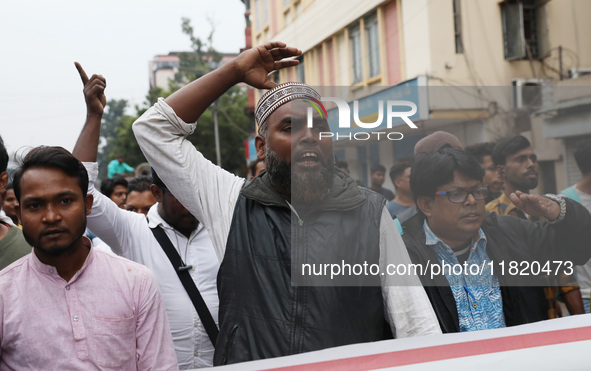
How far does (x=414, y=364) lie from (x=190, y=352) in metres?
1.18

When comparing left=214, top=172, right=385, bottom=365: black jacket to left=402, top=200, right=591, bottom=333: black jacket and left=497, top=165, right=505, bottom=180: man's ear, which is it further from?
left=497, top=165, right=505, bottom=180: man's ear

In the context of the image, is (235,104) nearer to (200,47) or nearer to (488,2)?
(200,47)

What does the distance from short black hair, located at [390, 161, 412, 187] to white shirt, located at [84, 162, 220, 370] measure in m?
1.09

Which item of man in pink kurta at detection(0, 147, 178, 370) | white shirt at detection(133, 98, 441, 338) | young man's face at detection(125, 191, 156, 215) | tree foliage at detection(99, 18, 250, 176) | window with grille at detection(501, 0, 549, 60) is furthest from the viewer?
tree foliage at detection(99, 18, 250, 176)

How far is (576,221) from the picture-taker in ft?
5.40

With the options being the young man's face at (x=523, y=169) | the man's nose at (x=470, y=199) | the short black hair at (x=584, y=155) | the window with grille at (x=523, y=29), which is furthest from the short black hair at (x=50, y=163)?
the window with grille at (x=523, y=29)

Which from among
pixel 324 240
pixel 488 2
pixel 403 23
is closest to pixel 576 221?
pixel 324 240

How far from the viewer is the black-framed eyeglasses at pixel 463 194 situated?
1613mm

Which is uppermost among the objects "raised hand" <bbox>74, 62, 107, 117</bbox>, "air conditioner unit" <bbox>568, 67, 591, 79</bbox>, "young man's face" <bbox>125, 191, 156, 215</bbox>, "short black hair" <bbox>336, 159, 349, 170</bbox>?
"raised hand" <bbox>74, 62, 107, 117</bbox>

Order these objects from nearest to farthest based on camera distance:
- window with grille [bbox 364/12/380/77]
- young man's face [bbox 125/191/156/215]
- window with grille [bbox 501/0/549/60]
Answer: window with grille [bbox 501/0/549/60], window with grille [bbox 364/12/380/77], young man's face [bbox 125/191/156/215]

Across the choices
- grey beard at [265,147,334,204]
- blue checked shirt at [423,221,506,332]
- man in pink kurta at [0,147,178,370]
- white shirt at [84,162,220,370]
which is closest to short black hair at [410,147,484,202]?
blue checked shirt at [423,221,506,332]

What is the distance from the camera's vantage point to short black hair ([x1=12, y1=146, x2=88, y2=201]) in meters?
1.69

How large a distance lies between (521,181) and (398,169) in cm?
32

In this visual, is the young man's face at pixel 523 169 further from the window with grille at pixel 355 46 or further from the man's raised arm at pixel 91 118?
the man's raised arm at pixel 91 118
